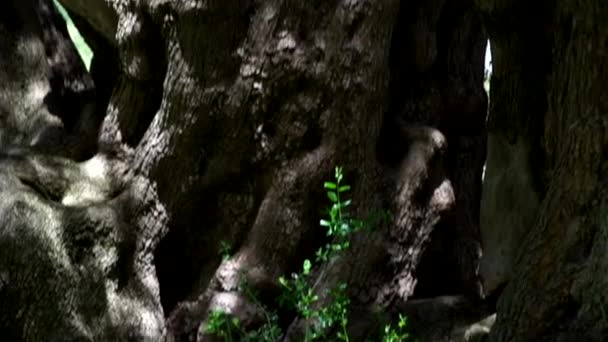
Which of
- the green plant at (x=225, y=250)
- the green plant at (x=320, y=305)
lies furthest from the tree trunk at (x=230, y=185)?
the green plant at (x=320, y=305)

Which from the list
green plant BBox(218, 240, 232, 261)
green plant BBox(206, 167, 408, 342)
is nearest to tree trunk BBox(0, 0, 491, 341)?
green plant BBox(218, 240, 232, 261)

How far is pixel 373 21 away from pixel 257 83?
1.69 ft

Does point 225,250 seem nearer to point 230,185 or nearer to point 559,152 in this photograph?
point 230,185

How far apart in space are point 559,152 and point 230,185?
147 centimetres

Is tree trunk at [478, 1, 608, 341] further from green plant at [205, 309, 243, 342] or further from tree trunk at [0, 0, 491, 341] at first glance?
green plant at [205, 309, 243, 342]

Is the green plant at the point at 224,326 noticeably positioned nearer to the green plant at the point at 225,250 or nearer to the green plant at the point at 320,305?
the green plant at the point at 320,305

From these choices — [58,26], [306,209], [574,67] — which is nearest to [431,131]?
[306,209]

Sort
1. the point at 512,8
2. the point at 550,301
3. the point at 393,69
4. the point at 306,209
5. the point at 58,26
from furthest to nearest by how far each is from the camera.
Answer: the point at 58,26 → the point at 393,69 → the point at 306,209 → the point at 512,8 → the point at 550,301

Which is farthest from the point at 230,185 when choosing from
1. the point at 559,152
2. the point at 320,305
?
the point at 559,152

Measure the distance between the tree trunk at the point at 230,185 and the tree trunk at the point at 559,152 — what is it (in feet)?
2.18

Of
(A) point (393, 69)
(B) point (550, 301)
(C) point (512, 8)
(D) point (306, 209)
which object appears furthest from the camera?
(A) point (393, 69)

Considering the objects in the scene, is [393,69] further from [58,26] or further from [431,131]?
[58,26]

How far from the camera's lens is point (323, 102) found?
4.45 metres

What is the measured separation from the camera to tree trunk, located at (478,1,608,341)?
330 cm
